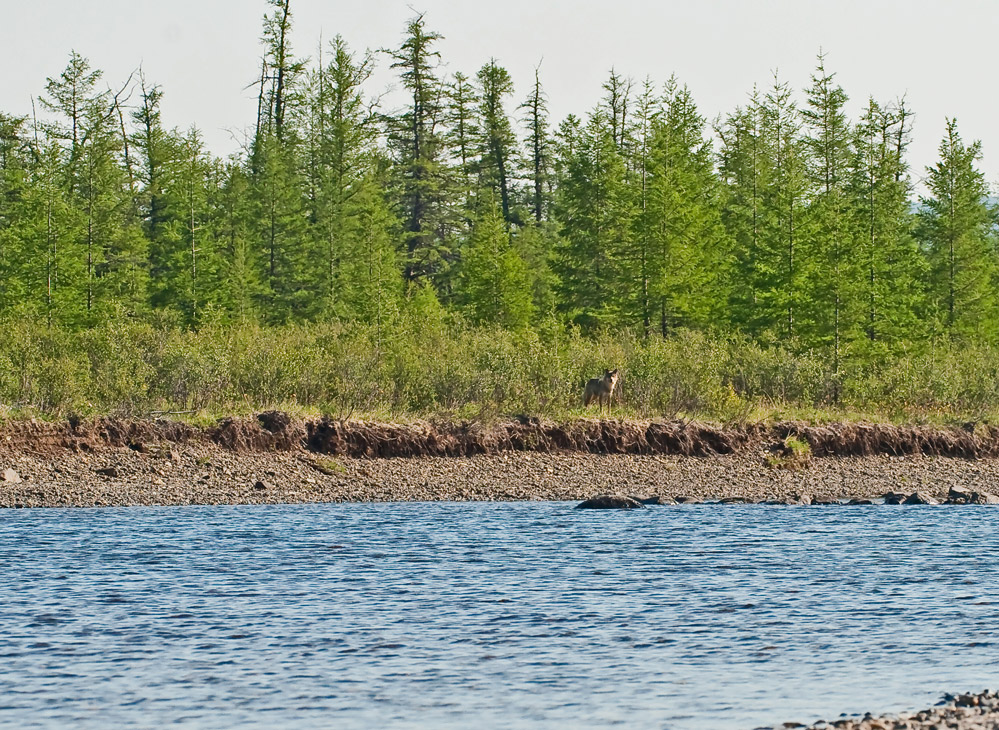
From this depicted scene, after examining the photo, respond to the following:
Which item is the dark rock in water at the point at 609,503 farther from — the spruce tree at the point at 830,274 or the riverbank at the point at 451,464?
the spruce tree at the point at 830,274

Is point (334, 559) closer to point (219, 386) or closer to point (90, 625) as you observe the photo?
point (90, 625)

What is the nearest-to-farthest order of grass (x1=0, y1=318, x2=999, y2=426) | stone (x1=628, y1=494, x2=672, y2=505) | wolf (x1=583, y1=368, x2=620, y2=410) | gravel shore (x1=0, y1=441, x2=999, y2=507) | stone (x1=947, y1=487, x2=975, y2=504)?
1. gravel shore (x1=0, y1=441, x2=999, y2=507)
2. stone (x1=628, y1=494, x2=672, y2=505)
3. stone (x1=947, y1=487, x2=975, y2=504)
4. grass (x1=0, y1=318, x2=999, y2=426)
5. wolf (x1=583, y1=368, x2=620, y2=410)

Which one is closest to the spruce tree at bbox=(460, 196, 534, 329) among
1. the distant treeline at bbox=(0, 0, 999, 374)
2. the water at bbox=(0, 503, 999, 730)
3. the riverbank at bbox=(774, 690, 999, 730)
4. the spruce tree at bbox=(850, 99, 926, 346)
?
the distant treeline at bbox=(0, 0, 999, 374)

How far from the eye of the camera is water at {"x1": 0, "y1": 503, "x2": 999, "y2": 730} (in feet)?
36.5

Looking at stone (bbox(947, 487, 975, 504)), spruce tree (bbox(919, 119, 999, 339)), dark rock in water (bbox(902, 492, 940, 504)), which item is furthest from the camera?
spruce tree (bbox(919, 119, 999, 339))

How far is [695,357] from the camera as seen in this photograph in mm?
39062

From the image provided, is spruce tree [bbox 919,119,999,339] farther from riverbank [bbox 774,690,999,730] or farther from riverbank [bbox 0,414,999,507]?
riverbank [bbox 774,690,999,730]

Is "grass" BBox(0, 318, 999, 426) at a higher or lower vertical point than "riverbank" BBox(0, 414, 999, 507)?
higher

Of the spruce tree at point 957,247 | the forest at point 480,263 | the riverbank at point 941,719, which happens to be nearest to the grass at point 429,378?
the forest at point 480,263

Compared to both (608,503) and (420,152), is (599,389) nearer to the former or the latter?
(608,503)

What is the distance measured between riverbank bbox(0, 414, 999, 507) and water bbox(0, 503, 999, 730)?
3426 mm

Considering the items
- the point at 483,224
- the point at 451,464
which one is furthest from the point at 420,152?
the point at 451,464

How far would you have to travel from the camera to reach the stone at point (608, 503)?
28500mm

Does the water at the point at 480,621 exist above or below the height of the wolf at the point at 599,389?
below
